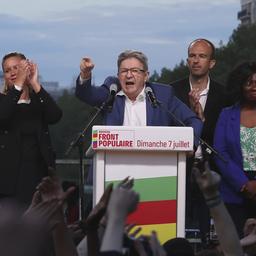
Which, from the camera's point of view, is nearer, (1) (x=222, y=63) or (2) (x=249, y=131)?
(2) (x=249, y=131)

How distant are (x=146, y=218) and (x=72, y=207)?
1.57 meters

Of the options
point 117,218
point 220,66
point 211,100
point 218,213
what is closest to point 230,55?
point 220,66

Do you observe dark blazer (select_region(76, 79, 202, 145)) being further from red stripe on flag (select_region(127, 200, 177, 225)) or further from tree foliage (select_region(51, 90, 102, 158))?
tree foliage (select_region(51, 90, 102, 158))

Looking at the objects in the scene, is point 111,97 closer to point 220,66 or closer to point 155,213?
point 155,213

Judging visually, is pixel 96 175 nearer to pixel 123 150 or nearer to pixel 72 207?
pixel 123 150

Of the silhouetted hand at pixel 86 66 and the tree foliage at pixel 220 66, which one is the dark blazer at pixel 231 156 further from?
the tree foliage at pixel 220 66

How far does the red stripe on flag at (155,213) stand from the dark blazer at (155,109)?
1.01 meters

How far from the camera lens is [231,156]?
8.78 m

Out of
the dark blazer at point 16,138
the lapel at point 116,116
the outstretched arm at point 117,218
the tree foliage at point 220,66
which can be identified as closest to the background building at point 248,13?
the tree foliage at point 220,66

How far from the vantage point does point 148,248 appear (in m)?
5.29

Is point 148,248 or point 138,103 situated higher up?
point 138,103

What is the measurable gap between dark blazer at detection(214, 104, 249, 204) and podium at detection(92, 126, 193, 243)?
35.4 inches

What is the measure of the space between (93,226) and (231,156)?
353cm

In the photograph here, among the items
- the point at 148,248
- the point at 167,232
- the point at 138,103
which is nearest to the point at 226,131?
the point at 138,103
